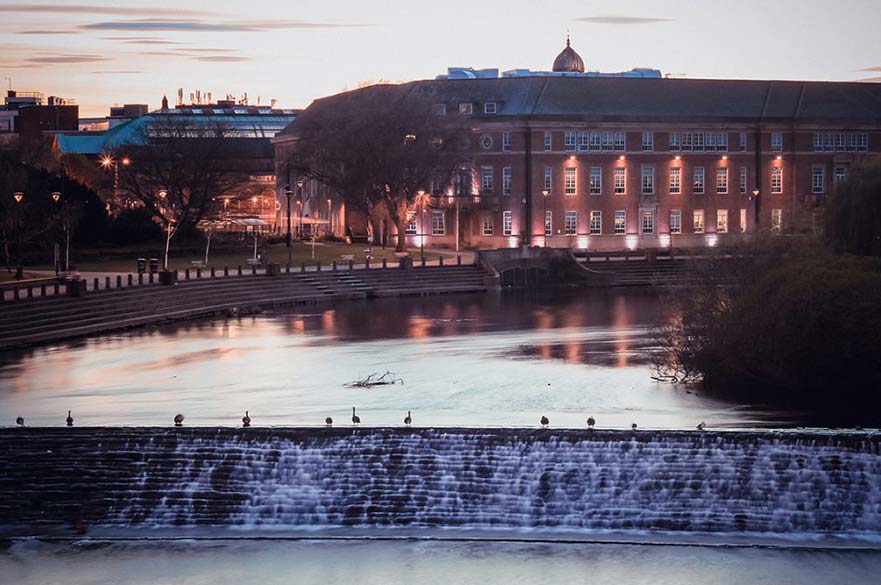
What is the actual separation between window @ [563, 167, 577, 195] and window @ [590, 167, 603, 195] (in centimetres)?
142

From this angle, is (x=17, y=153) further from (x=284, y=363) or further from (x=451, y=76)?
(x=284, y=363)

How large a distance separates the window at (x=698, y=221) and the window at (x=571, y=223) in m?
9.82

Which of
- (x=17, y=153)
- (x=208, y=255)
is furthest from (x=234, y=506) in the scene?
(x=17, y=153)

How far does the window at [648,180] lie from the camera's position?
4309 inches

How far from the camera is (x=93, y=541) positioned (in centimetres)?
3228

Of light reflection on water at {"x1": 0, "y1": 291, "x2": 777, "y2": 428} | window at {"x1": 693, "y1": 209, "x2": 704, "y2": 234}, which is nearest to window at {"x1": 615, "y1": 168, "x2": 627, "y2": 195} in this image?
window at {"x1": 693, "y1": 209, "x2": 704, "y2": 234}

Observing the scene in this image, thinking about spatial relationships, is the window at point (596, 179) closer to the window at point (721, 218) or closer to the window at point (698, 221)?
the window at point (698, 221)

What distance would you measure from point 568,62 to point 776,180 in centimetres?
2432

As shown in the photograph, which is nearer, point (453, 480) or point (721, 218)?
point (453, 480)

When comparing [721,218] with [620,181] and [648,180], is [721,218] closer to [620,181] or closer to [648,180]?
[648,180]

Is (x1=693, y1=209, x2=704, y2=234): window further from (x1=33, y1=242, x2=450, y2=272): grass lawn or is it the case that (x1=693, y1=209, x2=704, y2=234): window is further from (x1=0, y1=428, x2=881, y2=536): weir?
(x1=0, y1=428, x2=881, y2=536): weir

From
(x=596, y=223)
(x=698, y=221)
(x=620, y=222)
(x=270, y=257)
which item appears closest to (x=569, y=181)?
(x=596, y=223)

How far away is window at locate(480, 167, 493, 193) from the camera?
348ft

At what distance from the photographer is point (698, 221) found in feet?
364
